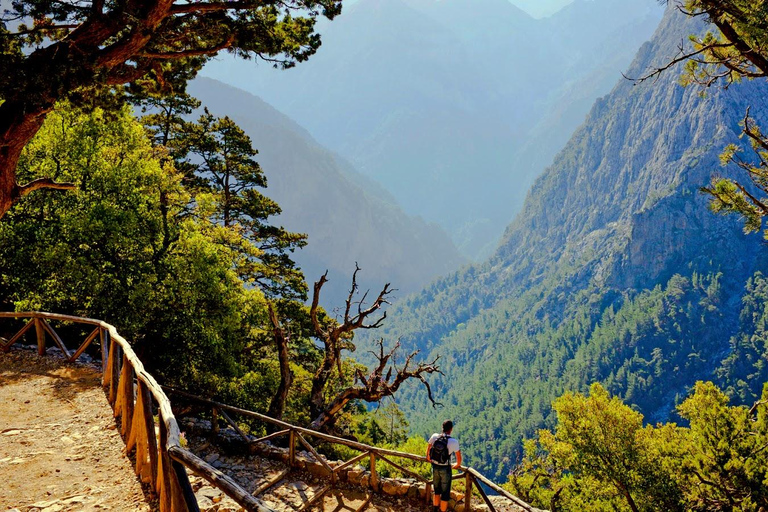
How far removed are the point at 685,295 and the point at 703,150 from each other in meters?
74.7

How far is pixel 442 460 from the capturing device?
9023mm

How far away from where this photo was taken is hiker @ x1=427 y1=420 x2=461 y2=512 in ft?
29.5

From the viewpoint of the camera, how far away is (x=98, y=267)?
1287 cm

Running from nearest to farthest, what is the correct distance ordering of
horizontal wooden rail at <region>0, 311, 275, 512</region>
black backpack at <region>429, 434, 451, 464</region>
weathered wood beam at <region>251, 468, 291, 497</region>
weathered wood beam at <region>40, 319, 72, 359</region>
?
horizontal wooden rail at <region>0, 311, 275, 512</region> → black backpack at <region>429, 434, 451, 464</region> → weathered wood beam at <region>251, 468, 291, 497</region> → weathered wood beam at <region>40, 319, 72, 359</region>

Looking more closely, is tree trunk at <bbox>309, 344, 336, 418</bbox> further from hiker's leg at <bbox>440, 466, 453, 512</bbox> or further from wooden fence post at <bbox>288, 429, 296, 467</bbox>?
hiker's leg at <bbox>440, 466, 453, 512</bbox>

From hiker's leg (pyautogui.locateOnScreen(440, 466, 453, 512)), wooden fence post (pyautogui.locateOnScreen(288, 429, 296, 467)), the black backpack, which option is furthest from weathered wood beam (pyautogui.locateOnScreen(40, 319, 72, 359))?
hiker's leg (pyautogui.locateOnScreen(440, 466, 453, 512))

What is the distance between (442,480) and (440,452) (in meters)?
0.73

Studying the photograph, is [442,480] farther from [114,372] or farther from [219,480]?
[114,372]

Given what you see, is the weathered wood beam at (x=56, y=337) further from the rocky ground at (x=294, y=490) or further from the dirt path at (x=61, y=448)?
the rocky ground at (x=294, y=490)

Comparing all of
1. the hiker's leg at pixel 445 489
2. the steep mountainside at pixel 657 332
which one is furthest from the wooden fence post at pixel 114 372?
the steep mountainside at pixel 657 332

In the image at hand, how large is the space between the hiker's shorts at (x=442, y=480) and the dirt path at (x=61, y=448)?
5.70 m

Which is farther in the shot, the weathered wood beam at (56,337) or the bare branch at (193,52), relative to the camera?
the weathered wood beam at (56,337)

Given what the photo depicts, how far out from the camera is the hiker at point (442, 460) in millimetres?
8992

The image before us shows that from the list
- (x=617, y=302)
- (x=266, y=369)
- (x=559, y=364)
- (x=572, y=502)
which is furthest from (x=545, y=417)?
(x=266, y=369)
